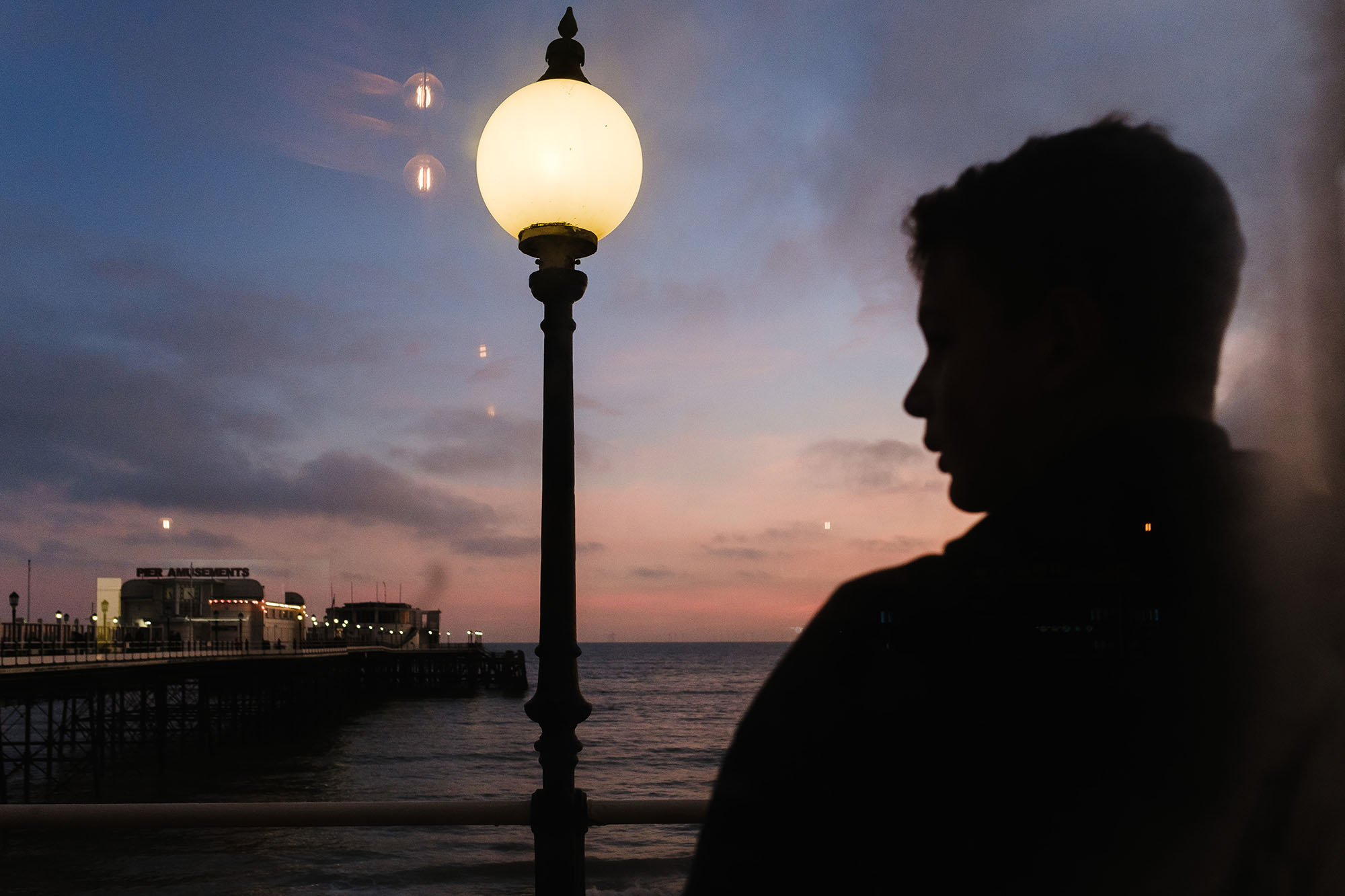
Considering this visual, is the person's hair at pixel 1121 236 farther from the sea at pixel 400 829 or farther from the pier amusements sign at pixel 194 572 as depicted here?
the pier amusements sign at pixel 194 572

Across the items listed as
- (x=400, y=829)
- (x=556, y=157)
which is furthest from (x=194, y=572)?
(x=556, y=157)

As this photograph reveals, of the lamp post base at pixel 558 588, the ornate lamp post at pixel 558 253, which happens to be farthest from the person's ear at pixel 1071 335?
the ornate lamp post at pixel 558 253

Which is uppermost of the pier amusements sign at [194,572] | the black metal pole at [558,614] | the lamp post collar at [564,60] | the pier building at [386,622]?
the lamp post collar at [564,60]

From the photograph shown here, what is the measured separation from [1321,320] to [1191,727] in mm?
374

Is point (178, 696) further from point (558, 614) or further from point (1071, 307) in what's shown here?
point (1071, 307)

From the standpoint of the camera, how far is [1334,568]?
2.31 feet

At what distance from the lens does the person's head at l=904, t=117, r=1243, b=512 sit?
2.26 ft

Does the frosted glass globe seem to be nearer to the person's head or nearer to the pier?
the person's head

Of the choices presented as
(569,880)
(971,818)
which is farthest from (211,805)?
(971,818)

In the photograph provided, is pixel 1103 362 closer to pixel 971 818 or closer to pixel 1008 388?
pixel 1008 388

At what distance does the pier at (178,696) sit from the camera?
3288 centimetres

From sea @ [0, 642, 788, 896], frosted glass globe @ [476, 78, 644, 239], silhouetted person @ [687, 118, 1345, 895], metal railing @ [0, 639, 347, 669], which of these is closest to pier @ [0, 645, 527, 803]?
metal railing @ [0, 639, 347, 669]

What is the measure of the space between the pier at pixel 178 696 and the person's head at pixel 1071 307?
31.7 meters

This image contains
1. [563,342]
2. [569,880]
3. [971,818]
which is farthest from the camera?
[563,342]
